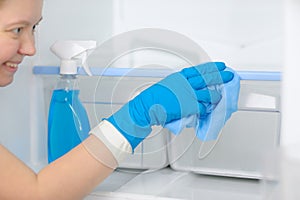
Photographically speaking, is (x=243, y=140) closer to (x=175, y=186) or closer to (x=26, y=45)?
(x=175, y=186)

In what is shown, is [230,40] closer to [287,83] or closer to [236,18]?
[236,18]

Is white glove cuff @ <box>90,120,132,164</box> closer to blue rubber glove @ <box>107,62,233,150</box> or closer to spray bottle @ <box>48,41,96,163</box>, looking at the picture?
blue rubber glove @ <box>107,62,233,150</box>

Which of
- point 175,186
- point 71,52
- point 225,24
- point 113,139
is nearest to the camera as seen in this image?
point 113,139

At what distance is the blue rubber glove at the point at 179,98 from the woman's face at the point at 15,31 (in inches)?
8.9

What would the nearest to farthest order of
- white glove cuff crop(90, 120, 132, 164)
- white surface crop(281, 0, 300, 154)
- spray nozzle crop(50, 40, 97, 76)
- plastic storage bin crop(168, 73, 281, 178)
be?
white surface crop(281, 0, 300, 154)
white glove cuff crop(90, 120, 132, 164)
plastic storage bin crop(168, 73, 281, 178)
spray nozzle crop(50, 40, 97, 76)

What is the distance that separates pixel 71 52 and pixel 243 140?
1.33 ft

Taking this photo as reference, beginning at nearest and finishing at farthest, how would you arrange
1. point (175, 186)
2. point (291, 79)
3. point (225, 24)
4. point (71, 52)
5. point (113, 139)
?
point (291, 79) → point (113, 139) → point (175, 186) → point (71, 52) → point (225, 24)

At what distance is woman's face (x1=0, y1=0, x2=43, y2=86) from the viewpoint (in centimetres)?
93

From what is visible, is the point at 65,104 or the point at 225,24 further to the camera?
the point at 225,24

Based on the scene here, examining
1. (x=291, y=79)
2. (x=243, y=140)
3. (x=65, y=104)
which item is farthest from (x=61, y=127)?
(x=291, y=79)

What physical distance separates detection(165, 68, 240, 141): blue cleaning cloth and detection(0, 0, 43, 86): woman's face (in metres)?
0.31

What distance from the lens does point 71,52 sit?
1.13 m

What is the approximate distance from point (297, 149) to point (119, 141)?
33 centimetres

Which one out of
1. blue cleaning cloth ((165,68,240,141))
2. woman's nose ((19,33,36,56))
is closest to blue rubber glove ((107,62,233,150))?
blue cleaning cloth ((165,68,240,141))
